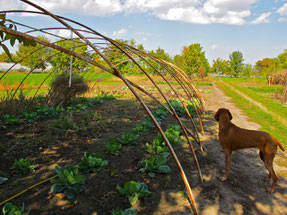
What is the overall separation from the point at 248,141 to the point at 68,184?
9.26 feet

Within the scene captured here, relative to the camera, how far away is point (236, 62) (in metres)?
67.9

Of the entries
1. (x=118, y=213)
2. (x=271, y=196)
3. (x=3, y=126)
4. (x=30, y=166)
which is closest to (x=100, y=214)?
(x=118, y=213)

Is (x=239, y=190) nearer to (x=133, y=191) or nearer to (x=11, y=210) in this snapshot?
(x=133, y=191)

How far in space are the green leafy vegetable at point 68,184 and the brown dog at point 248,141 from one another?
2363 mm

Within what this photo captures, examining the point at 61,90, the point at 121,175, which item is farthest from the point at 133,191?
the point at 61,90

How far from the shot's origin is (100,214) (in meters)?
2.26

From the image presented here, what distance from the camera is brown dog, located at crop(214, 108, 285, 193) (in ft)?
8.68

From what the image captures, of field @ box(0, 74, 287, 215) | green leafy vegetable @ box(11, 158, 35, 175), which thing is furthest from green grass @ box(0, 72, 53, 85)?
green leafy vegetable @ box(11, 158, 35, 175)

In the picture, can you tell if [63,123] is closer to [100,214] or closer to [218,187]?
[100,214]

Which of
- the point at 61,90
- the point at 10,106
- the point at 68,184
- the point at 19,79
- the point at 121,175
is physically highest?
the point at 19,79

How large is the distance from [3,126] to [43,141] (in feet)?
5.78

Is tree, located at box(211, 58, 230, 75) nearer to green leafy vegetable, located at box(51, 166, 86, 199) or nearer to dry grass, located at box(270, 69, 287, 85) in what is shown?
dry grass, located at box(270, 69, 287, 85)

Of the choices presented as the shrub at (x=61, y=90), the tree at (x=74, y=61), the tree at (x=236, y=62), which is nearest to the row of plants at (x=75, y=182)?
the tree at (x=74, y=61)

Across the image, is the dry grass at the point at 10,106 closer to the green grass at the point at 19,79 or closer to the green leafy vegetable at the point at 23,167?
the green grass at the point at 19,79
